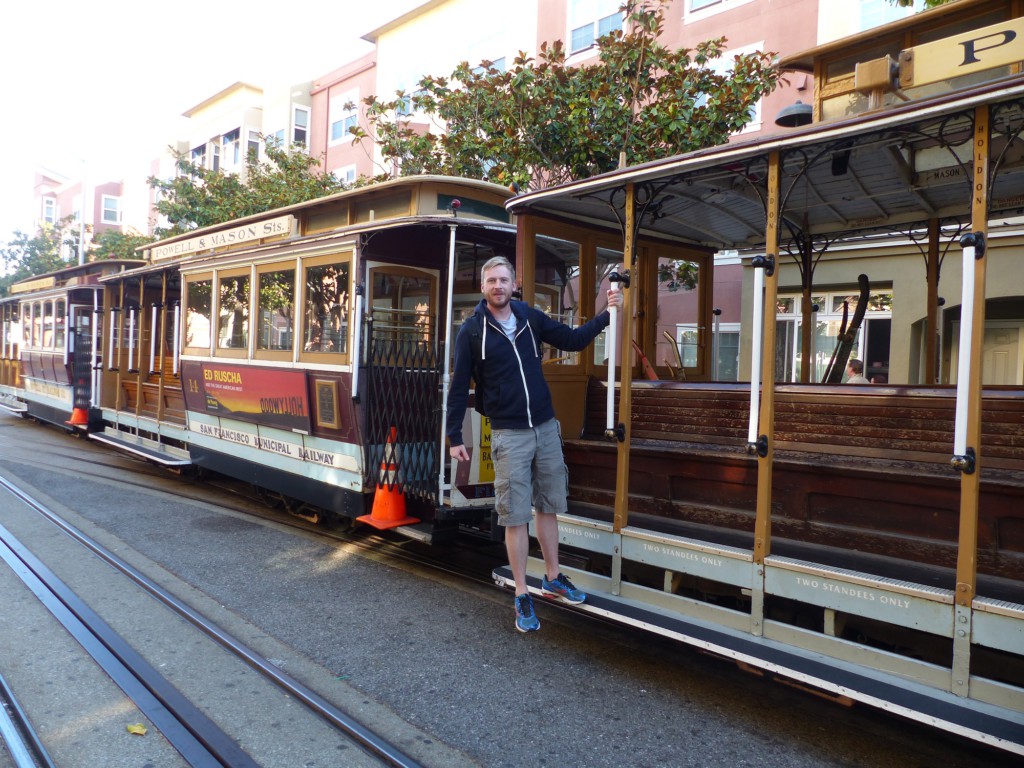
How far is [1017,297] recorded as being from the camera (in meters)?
10.8

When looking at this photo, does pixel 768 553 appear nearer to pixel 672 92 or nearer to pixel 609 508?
pixel 609 508

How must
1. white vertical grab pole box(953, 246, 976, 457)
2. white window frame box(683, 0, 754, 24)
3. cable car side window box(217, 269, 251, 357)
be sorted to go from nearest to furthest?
white vertical grab pole box(953, 246, 976, 457) < cable car side window box(217, 269, 251, 357) < white window frame box(683, 0, 754, 24)

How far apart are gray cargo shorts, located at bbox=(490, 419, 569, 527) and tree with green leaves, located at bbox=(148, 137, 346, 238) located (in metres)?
11.5

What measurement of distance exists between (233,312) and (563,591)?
16.8 ft

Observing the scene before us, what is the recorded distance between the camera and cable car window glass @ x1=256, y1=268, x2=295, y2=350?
6941 mm

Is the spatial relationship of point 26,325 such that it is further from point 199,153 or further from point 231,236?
point 199,153

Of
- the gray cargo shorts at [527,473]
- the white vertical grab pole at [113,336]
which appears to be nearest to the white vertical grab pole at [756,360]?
the gray cargo shorts at [527,473]

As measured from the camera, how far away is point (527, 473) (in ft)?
13.7

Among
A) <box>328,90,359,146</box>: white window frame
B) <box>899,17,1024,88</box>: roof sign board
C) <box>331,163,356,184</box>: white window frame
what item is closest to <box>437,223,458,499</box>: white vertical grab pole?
<box>899,17,1024,88</box>: roof sign board

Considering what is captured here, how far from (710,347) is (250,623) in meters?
4.46

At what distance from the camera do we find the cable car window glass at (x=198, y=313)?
27.2ft

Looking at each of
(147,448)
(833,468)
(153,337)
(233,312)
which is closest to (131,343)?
(153,337)

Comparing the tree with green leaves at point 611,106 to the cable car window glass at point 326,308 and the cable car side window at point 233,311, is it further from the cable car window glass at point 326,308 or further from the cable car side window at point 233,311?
the cable car side window at point 233,311

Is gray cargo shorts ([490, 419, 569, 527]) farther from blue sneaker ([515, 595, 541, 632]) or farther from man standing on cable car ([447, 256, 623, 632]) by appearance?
blue sneaker ([515, 595, 541, 632])
